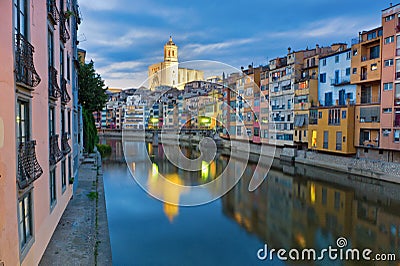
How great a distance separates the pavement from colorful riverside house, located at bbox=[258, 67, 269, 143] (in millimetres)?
21764

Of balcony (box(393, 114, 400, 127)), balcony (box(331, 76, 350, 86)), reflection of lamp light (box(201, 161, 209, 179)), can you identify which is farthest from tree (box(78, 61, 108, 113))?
balcony (box(393, 114, 400, 127))

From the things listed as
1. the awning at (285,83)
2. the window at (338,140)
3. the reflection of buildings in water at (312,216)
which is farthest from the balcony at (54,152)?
the awning at (285,83)

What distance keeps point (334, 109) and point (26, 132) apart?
826 inches

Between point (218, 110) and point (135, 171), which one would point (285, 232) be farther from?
point (218, 110)

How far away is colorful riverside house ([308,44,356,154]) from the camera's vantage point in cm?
2056

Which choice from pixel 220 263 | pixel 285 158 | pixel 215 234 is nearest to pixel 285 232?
pixel 215 234

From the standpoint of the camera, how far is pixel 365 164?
18719mm

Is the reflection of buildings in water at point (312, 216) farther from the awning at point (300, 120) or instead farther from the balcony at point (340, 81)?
the awning at point (300, 120)

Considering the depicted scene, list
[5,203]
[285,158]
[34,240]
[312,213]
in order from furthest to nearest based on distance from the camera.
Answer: [285,158] → [312,213] → [34,240] → [5,203]

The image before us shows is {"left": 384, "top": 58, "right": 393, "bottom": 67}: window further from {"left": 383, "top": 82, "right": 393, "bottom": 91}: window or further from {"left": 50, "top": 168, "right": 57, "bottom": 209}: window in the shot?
{"left": 50, "top": 168, "right": 57, "bottom": 209}: window

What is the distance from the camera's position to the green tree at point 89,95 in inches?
794

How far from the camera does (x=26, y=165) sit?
430 centimetres

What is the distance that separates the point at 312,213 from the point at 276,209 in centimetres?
140

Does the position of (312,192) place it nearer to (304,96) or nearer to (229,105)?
(304,96)
